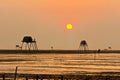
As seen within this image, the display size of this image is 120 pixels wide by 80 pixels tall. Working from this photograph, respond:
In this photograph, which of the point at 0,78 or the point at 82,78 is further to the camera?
Result: the point at 0,78

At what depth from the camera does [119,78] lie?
57219mm

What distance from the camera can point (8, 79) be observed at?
59969 millimetres

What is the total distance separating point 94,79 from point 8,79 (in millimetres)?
11343

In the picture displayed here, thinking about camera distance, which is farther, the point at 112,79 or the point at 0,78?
the point at 0,78

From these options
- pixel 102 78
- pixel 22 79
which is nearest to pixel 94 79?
pixel 102 78

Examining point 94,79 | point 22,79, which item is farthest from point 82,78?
point 22,79

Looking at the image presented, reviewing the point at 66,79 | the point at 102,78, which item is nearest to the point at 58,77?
the point at 66,79

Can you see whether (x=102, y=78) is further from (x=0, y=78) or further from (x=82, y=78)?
(x=0, y=78)

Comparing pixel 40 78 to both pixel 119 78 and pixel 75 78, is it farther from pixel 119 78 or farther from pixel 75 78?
pixel 119 78

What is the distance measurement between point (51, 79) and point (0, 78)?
610 centimetres

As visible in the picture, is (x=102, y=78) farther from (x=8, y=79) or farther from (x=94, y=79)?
(x=8, y=79)

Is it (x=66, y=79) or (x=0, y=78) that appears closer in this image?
(x=66, y=79)

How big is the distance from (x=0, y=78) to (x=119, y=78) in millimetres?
13921

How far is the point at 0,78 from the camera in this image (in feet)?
194
